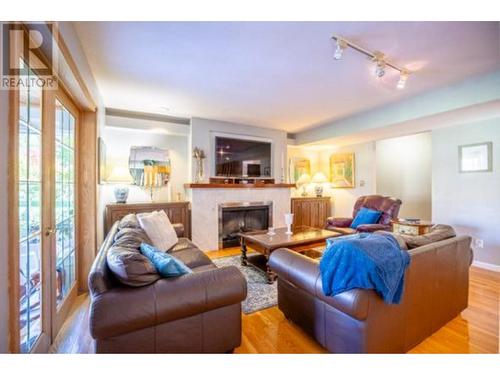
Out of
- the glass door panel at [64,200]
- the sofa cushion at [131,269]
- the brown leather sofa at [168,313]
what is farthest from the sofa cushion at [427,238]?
the glass door panel at [64,200]

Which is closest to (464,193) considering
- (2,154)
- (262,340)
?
(262,340)

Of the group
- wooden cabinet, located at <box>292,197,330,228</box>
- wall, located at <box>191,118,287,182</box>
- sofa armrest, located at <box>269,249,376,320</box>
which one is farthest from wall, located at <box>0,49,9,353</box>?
wooden cabinet, located at <box>292,197,330,228</box>

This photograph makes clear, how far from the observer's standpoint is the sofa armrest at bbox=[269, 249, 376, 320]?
124cm

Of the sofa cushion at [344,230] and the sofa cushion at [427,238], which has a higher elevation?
the sofa cushion at [427,238]

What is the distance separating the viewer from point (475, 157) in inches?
126

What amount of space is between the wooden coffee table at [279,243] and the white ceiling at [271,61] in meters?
1.87

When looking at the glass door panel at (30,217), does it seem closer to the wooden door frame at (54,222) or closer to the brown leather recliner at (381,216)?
the wooden door frame at (54,222)

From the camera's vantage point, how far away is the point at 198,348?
137 cm

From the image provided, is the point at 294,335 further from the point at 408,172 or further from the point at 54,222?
the point at 408,172

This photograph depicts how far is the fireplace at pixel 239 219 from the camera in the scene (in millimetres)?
4281

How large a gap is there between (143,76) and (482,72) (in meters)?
3.55

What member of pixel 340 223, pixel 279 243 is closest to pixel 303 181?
pixel 340 223

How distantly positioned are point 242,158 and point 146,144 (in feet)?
5.83

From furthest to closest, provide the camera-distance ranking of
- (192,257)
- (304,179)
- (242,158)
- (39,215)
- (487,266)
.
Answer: (304,179)
(242,158)
(487,266)
(192,257)
(39,215)
